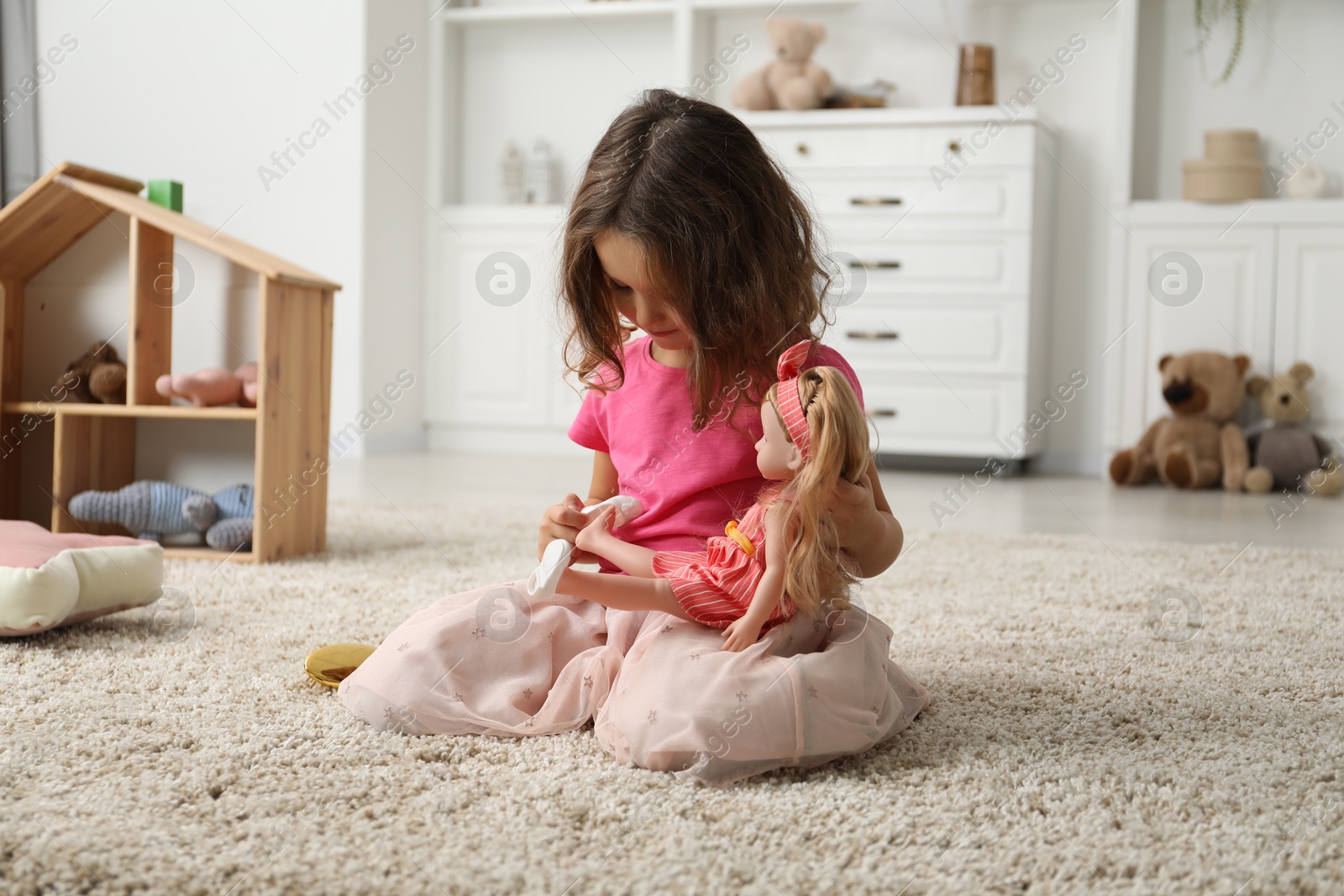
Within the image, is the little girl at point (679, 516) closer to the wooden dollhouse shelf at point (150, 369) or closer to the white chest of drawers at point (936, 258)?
the wooden dollhouse shelf at point (150, 369)

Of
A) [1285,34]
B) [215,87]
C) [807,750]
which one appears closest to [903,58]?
[1285,34]

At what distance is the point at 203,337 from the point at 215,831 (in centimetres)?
123

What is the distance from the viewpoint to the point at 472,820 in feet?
2.31

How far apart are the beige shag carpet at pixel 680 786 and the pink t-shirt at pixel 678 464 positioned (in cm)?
19

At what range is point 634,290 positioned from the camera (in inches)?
34.9

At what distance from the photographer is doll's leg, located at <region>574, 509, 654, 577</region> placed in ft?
2.82

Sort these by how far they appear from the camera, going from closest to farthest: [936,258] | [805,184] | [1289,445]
A: [805,184]
[1289,445]
[936,258]

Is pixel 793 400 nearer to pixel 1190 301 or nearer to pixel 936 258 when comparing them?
pixel 936 258

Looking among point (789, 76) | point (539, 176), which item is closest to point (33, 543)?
point (789, 76)

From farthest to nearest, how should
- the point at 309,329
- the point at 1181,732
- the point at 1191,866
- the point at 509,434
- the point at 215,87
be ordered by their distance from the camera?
the point at 509,434
the point at 215,87
the point at 309,329
the point at 1181,732
the point at 1191,866

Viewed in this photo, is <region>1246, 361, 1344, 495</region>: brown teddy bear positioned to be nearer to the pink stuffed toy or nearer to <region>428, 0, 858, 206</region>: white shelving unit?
<region>428, 0, 858, 206</region>: white shelving unit

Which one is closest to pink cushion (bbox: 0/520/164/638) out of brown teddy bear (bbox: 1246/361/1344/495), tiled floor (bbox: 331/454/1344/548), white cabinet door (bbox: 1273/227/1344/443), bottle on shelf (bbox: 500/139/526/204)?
tiled floor (bbox: 331/454/1344/548)

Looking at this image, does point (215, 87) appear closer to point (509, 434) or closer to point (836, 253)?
point (509, 434)

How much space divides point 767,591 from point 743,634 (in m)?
0.04
